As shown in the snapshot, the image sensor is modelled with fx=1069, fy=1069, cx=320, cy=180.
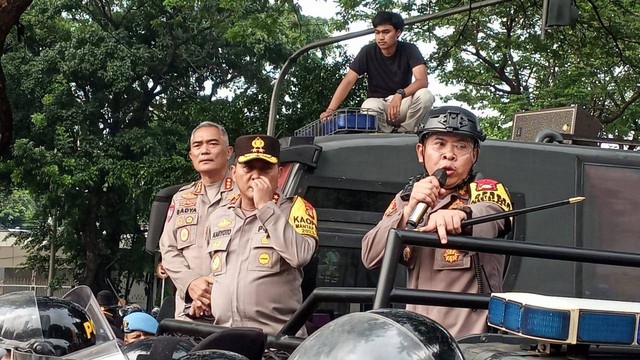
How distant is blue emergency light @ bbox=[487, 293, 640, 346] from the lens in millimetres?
2236

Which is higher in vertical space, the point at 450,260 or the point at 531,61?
the point at 531,61

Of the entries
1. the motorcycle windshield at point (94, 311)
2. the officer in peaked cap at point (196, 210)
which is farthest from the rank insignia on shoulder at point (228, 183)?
the motorcycle windshield at point (94, 311)

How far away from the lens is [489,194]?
3.64 m

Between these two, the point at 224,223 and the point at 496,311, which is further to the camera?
the point at 224,223

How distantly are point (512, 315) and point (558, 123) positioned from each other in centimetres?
472

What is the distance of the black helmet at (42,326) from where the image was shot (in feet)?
11.8

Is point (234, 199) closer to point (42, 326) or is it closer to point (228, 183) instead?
point (228, 183)

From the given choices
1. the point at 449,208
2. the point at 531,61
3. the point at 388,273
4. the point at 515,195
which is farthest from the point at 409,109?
the point at 531,61

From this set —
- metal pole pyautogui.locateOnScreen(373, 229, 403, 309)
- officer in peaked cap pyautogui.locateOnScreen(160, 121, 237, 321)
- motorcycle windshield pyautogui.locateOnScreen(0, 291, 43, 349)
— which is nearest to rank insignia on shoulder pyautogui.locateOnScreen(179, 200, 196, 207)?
officer in peaked cap pyautogui.locateOnScreen(160, 121, 237, 321)

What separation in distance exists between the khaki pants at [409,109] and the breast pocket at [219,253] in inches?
82.7

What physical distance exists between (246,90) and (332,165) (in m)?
17.6

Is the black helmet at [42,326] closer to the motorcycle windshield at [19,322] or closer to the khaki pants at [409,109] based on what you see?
the motorcycle windshield at [19,322]

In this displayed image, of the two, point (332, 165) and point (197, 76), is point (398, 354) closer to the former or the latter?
point (332, 165)

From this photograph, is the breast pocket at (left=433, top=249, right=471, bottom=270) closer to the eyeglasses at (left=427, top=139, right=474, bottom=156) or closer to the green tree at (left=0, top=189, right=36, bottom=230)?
the eyeglasses at (left=427, top=139, right=474, bottom=156)
